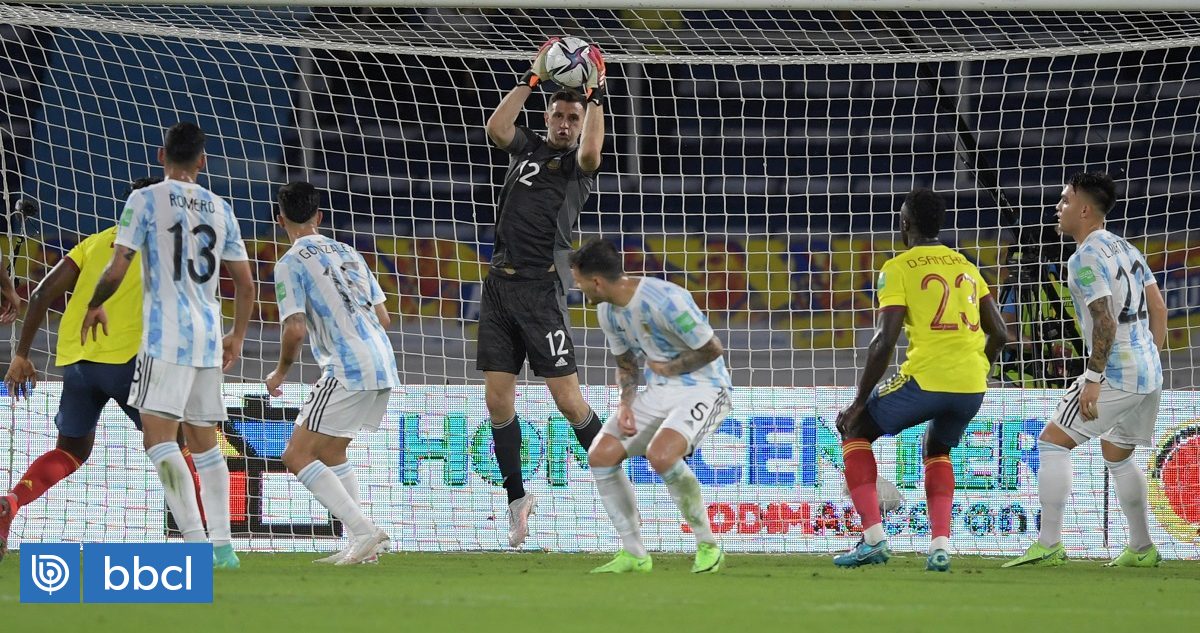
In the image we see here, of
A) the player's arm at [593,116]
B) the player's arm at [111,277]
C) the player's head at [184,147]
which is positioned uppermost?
the player's arm at [593,116]

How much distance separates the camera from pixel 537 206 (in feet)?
23.3

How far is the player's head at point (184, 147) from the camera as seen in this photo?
18.7 feet

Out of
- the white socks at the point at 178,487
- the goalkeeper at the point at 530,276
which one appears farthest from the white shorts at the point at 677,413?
the white socks at the point at 178,487

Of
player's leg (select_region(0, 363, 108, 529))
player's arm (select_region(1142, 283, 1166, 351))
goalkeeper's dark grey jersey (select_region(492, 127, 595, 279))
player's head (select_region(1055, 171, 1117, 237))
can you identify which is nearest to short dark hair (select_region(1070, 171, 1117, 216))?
player's head (select_region(1055, 171, 1117, 237))

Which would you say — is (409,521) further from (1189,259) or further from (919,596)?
(1189,259)

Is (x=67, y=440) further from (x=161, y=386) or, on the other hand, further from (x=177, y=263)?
Answer: (x=177, y=263)

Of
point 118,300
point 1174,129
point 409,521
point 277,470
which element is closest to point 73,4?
point 118,300

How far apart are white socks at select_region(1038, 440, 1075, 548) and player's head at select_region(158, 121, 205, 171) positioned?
405cm

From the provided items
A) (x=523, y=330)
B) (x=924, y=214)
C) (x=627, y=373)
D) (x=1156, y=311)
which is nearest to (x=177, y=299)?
(x=627, y=373)

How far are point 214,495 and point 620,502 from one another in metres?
1.65

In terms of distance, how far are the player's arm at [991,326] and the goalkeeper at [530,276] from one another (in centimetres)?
188

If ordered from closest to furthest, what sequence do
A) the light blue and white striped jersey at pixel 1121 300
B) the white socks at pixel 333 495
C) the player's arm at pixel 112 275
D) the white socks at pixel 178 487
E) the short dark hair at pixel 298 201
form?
the player's arm at pixel 112 275 → the white socks at pixel 178 487 → the white socks at pixel 333 495 → the short dark hair at pixel 298 201 → the light blue and white striped jersey at pixel 1121 300

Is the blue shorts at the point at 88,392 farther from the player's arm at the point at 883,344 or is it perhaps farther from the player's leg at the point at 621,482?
the player's arm at the point at 883,344

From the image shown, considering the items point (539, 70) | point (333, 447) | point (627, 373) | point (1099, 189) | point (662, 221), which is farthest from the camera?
point (662, 221)
